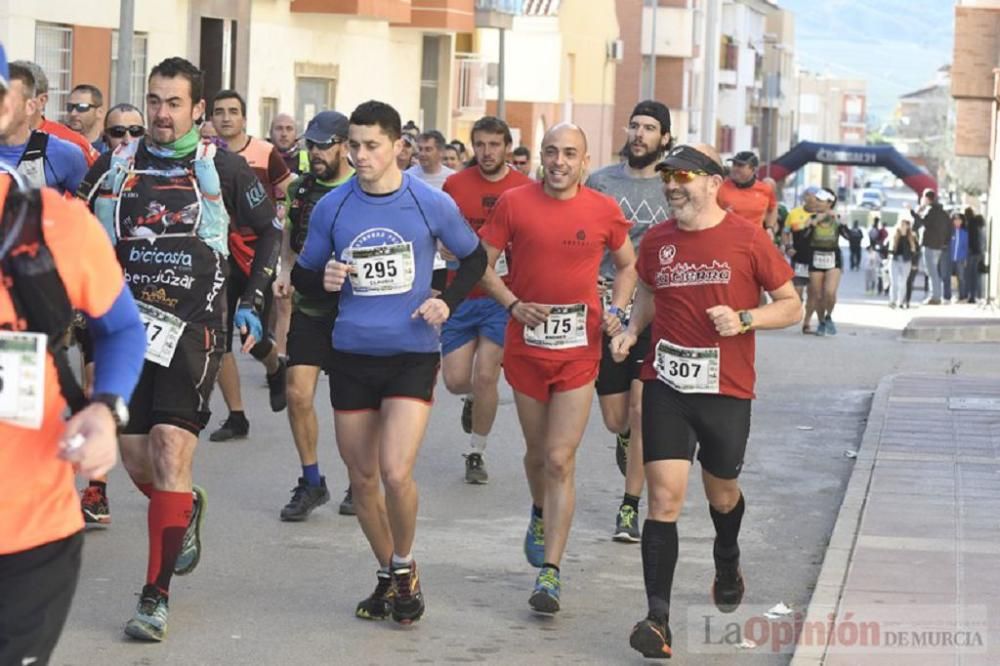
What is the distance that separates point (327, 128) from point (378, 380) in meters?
3.20

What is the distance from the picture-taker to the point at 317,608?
857cm

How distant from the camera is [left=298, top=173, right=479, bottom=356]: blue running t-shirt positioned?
8.23 m

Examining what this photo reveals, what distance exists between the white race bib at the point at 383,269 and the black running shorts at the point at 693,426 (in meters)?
0.98

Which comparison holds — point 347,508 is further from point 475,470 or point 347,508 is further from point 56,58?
point 56,58

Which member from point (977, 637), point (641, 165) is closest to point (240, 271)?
Result: point (641, 165)

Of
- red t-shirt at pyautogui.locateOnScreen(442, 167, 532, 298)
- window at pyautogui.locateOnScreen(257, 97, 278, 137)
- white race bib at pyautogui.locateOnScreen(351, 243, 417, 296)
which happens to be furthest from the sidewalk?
window at pyautogui.locateOnScreen(257, 97, 278, 137)

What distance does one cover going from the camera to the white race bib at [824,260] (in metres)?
26.5

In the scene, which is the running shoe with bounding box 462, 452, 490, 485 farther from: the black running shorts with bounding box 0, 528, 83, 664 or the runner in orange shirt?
the black running shorts with bounding box 0, 528, 83, 664

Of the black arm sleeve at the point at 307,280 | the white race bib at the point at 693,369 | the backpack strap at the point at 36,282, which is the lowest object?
the white race bib at the point at 693,369

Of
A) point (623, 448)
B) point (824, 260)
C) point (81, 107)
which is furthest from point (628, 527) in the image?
point (824, 260)

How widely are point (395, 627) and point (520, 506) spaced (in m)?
3.16

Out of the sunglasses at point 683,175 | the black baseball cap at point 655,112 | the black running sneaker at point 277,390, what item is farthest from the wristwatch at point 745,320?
the black running sneaker at point 277,390

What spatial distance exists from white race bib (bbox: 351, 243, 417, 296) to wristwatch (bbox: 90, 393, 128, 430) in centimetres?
364

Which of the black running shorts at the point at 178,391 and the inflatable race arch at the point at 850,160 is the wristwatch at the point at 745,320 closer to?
the black running shorts at the point at 178,391
